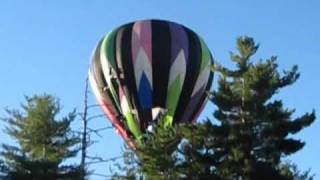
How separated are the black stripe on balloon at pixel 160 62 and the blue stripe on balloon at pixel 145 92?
0.29m

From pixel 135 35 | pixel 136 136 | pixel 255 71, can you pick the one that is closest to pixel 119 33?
pixel 135 35

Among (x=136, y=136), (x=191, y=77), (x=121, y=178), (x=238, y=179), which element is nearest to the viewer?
(x=238, y=179)

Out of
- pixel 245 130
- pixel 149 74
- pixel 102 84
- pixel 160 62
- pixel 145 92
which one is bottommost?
pixel 245 130

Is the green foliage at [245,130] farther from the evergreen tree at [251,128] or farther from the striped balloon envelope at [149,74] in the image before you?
the striped balloon envelope at [149,74]

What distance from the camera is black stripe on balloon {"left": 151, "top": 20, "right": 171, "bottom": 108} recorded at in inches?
2274

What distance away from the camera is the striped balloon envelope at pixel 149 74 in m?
56.6

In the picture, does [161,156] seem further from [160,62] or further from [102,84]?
[160,62]

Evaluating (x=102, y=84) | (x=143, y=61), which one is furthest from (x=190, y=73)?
(x=102, y=84)

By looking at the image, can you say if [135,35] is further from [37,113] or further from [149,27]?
[37,113]

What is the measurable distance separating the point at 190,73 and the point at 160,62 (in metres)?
1.64

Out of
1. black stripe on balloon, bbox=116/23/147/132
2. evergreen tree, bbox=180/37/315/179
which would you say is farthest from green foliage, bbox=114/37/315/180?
black stripe on balloon, bbox=116/23/147/132

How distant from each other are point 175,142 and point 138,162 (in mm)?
2937

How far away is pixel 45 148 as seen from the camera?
45625 mm

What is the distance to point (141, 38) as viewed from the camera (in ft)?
194
